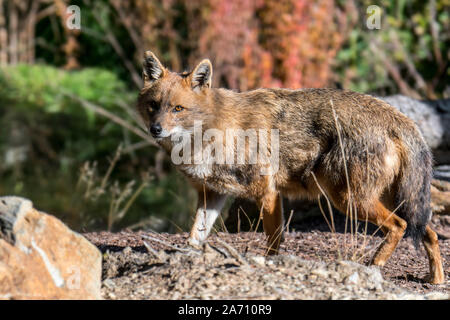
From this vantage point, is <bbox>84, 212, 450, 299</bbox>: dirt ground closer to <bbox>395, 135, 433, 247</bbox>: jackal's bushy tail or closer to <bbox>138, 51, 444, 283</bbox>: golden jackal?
<bbox>395, 135, 433, 247</bbox>: jackal's bushy tail

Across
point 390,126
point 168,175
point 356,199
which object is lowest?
point 168,175

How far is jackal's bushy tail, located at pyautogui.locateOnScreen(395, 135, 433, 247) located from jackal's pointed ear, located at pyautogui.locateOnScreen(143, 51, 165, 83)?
8.35 ft

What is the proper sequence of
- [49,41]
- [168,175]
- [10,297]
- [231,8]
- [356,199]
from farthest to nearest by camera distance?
1. [49,41]
2. [168,175]
3. [231,8]
4. [356,199]
5. [10,297]

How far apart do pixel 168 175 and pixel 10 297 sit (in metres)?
8.59

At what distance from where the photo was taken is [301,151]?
5992mm

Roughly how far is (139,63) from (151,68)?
7108mm

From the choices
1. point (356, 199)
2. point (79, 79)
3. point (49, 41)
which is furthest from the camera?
point (49, 41)

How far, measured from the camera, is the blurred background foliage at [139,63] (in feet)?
38.0

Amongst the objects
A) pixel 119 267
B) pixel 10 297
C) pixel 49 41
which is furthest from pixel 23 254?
pixel 49 41

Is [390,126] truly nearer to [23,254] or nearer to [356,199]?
[356,199]

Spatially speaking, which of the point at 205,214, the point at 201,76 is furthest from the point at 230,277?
the point at 201,76

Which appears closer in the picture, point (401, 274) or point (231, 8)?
point (401, 274)

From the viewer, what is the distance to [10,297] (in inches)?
157

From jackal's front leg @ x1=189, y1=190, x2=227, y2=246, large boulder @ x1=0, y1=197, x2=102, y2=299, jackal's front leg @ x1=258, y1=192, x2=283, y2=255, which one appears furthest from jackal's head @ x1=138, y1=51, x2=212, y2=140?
large boulder @ x1=0, y1=197, x2=102, y2=299
